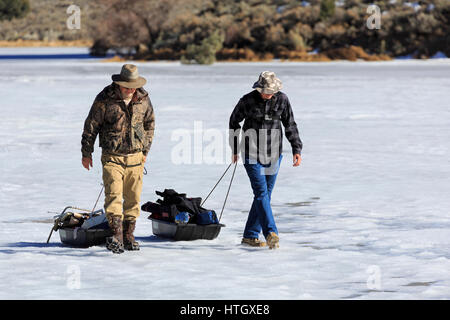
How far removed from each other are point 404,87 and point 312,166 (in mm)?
15064

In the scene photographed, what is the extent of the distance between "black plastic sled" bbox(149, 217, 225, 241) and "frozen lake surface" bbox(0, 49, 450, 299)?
0.28 feet

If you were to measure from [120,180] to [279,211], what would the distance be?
2.73 m

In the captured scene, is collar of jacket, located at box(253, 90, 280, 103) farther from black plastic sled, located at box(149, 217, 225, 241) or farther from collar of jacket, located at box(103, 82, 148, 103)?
black plastic sled, located at box(149, 217, 225, 241)

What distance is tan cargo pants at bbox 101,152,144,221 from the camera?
7.66m

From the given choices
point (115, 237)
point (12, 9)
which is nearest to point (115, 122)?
point (115, 237)

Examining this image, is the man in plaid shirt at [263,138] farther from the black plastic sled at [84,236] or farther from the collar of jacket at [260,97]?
the black plastic sled at [84,236]

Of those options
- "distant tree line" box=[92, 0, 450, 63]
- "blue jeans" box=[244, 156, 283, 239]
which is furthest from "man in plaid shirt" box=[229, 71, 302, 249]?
"distant tree line" box=[92, 0, 450, 63]

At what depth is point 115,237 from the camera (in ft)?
25.6

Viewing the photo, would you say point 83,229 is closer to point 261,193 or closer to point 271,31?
point 261,193

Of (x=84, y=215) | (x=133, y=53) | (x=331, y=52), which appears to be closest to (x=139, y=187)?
(x=84, y=215)

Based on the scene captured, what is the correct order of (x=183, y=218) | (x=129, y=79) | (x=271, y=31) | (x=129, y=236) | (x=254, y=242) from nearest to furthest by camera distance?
(x=129, y=79), (x=129, y=236), (x=254, y=242), (x=183, y=218), (x=271, y=31)

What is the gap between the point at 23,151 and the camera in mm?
14883

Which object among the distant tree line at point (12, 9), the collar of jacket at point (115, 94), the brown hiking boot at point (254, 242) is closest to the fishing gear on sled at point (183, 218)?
the brown hiking boot at point (254, 242)

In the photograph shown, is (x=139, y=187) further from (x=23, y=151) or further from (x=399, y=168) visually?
(x=23, y=151)
